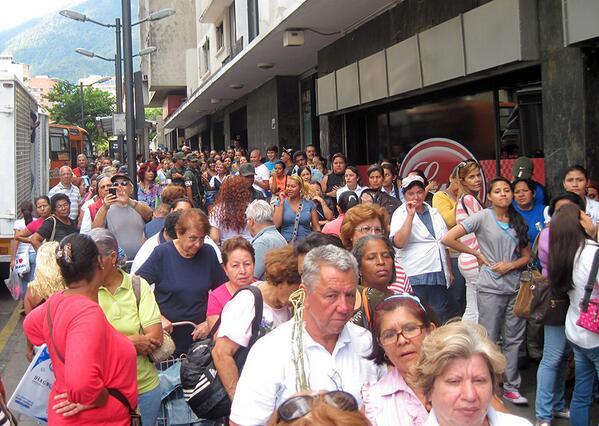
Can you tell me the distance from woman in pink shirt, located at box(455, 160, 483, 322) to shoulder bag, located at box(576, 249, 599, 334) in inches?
82.2

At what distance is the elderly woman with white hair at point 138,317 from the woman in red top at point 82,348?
54 centimetres

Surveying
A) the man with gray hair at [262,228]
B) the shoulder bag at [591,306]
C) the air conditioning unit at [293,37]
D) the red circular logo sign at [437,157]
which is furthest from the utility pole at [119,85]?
the shoulder bag at [591,306]

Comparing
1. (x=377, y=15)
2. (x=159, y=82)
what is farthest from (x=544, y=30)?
(x=159, y=82)

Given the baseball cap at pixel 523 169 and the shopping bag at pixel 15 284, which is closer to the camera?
the baseball cap at pixel 523 169

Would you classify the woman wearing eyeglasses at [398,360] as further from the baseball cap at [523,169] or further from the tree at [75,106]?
the tree at [75,106]

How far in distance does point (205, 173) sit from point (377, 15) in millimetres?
6244

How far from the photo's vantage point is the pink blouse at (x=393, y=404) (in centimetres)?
298

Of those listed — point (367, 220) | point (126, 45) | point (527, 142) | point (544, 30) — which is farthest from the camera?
point (126, 45)

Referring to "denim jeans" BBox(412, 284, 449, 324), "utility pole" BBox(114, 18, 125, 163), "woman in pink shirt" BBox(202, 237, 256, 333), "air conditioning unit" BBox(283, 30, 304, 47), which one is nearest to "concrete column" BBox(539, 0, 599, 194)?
"denim jeans" BBox(412, 284, 449, 324)

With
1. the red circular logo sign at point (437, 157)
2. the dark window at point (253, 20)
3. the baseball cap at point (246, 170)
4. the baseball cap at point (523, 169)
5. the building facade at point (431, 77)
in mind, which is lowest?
the baseball cap at point (523, 169)

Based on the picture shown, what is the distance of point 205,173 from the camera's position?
17.5 meters

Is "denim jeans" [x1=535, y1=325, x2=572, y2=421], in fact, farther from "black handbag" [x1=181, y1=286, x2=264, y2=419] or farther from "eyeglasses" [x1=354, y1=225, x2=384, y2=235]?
"black handbag" [x1=181, y1=286, x2=264, y2=419]

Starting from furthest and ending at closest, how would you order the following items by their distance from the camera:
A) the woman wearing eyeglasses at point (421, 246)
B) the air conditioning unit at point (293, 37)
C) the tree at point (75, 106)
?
the tree at point (75, 106) → the air conditioning unit at point (293, 37) → the woman wearing eyeglasses at point (421, 246)

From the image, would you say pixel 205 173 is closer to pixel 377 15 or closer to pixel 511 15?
pixel 377 15
